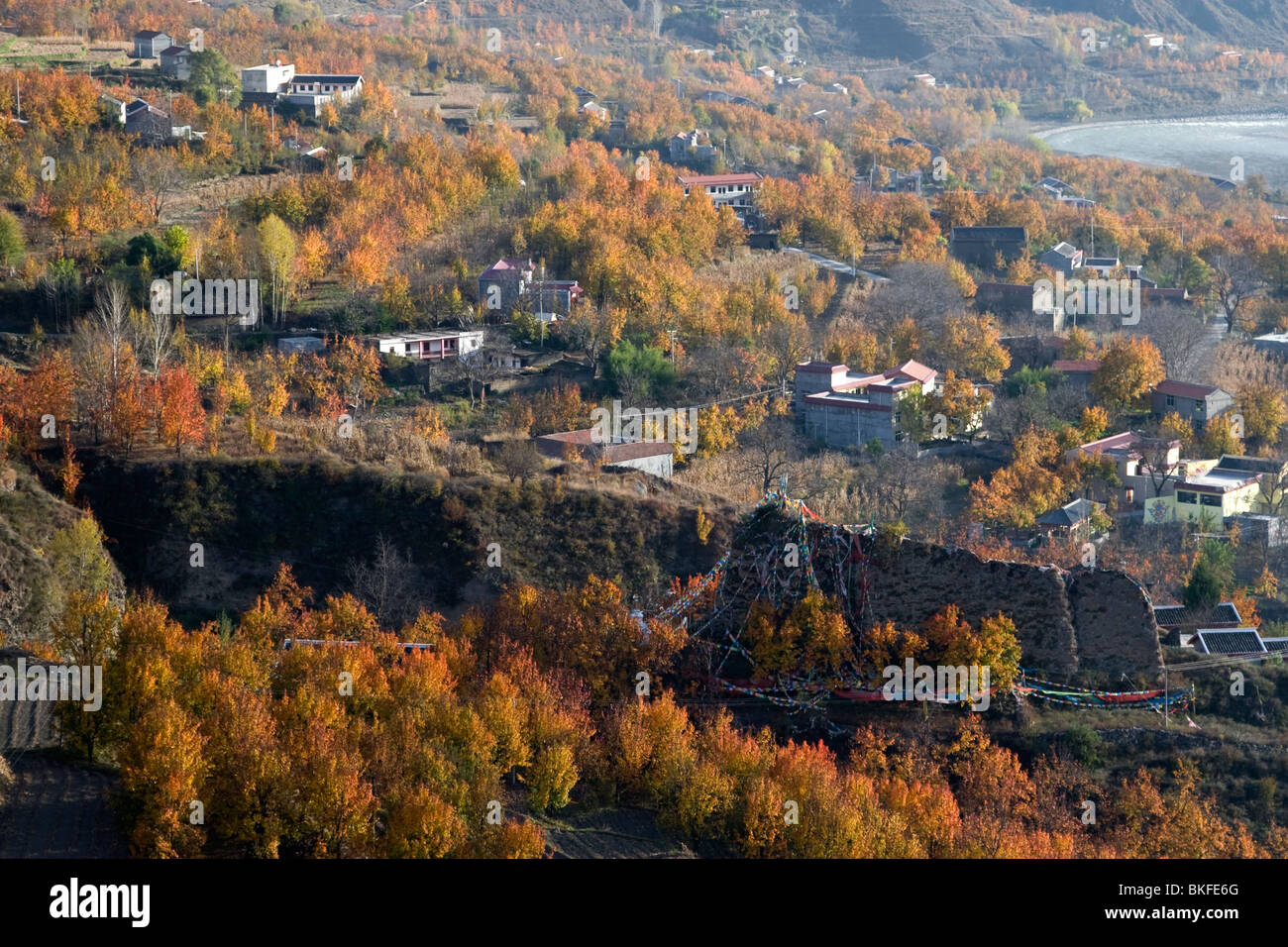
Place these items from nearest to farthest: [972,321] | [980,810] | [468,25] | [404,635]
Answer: [980,810]
[404,635]
[972,321]
[468,25]

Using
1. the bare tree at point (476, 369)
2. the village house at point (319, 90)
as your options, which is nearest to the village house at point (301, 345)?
the bare tree at point (476, 369)

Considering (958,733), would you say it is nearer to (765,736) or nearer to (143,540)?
(765,736)

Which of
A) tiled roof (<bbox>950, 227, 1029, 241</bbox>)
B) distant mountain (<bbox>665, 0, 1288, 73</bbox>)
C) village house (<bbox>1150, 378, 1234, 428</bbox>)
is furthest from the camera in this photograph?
distant mountain (<bbox>665, 0, 1288, 73</bbox>)

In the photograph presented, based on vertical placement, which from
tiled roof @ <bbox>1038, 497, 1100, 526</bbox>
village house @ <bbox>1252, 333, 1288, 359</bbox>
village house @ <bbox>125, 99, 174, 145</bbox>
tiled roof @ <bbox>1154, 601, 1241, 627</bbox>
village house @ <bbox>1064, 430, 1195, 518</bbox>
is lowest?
tiled roof @ <bbox>1038, 497, 1100, 526</bbox>

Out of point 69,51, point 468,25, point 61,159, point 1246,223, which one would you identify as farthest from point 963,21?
point 61,159

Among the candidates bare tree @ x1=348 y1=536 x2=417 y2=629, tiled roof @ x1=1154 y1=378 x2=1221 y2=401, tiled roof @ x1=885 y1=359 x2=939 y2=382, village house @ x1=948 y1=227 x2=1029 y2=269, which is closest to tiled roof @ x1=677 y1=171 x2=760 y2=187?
village house @ x1=948 y1=227 x2=1029 y2=269

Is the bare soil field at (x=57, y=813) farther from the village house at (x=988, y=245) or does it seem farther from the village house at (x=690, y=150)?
the village house at (x=690, y=150)

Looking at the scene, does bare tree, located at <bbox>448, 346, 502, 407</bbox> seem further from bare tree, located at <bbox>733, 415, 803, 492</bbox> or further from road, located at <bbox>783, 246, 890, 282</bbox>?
road, located at <bbox>783, 246, 890, 282</bbox>

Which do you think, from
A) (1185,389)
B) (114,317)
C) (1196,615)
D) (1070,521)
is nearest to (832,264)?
(1185,389)
